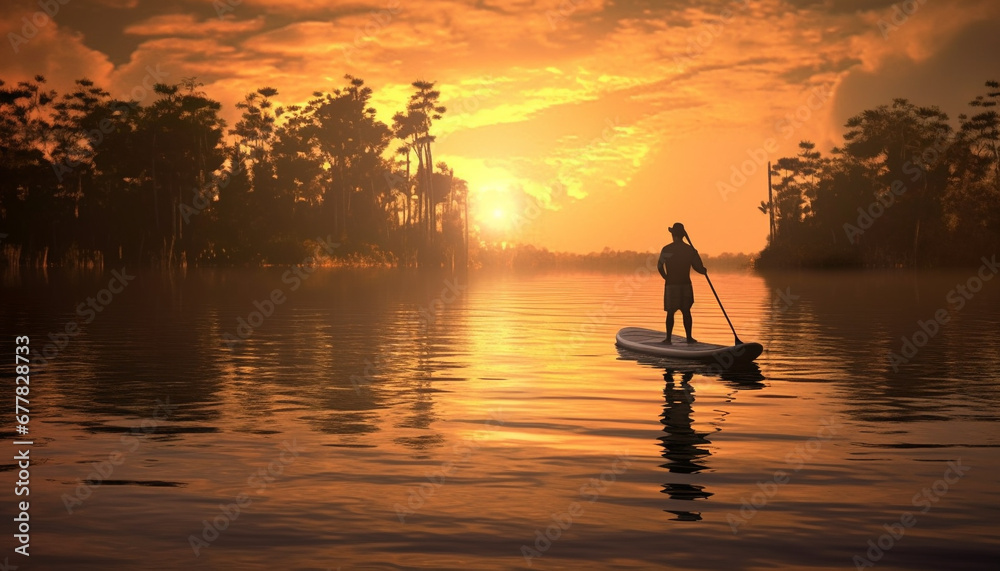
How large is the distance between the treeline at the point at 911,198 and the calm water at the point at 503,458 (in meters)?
76.8

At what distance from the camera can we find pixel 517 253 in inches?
6698

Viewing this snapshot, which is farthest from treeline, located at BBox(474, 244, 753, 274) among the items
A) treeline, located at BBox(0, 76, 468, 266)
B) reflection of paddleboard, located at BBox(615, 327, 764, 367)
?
reflection of paddleboard, located at BBox(615, 327, 764, 367)

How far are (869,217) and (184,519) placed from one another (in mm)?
98507

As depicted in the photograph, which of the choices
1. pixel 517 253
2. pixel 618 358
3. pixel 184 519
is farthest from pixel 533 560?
pixel 517 253

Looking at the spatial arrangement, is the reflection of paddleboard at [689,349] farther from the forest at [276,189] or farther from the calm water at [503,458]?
the forest at [276,189]

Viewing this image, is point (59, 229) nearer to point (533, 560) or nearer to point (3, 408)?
point (3, 408)

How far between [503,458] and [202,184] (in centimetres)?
9071

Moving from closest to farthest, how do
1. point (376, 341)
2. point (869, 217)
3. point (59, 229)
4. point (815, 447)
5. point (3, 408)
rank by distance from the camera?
point (815, 447) < point (3, 408) < point (376, 341) < point (59, 229) < point (869, 217)

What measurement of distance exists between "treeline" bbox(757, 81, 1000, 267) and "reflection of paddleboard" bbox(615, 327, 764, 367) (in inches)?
3166

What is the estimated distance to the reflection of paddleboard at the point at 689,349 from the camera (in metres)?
19.9

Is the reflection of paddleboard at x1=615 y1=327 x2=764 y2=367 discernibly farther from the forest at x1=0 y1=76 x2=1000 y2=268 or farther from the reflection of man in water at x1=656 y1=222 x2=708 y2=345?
the forest at x1=0 y1=76 x2=1000 y2=268

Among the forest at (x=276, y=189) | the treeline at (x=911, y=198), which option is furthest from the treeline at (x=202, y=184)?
the treeline at (x=911, y=198)

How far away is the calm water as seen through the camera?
7.83 metres

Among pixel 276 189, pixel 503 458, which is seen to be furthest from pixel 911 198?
pixel 503 458
